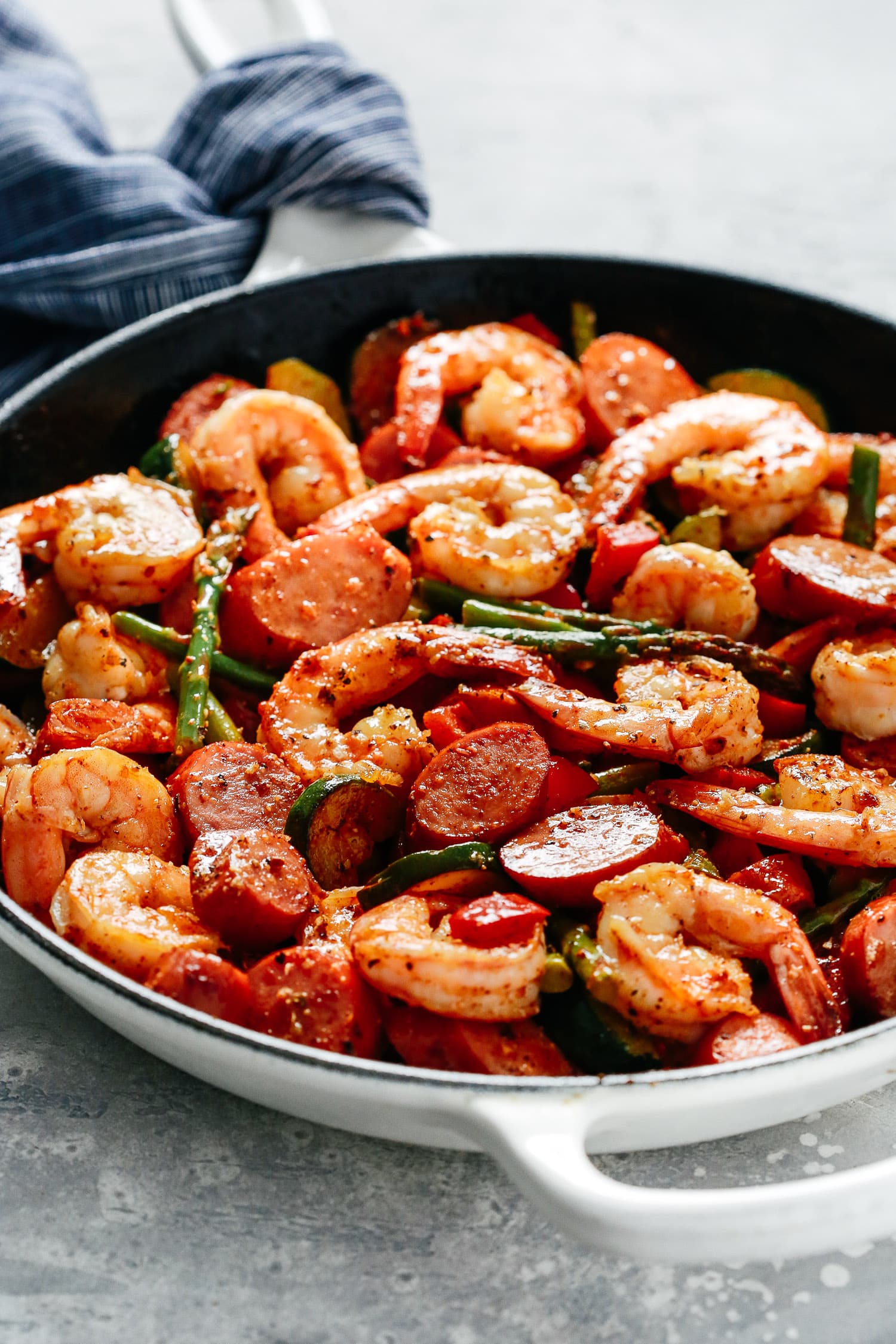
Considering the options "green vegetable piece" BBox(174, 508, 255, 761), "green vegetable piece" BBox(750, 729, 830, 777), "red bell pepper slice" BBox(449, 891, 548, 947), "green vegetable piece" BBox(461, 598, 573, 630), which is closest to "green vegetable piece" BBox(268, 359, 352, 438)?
"green vegetable piece" BBox(174, 508, 255, 761)

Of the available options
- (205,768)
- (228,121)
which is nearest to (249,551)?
(205,768)

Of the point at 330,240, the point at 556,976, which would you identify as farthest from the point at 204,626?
the point at 330,240

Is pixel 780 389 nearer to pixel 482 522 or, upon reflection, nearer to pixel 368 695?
pixel 482 522

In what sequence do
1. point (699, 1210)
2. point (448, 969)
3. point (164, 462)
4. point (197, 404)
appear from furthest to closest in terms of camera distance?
point (197, 404), point (164, 462), point (448, 969), point (699, 1210)

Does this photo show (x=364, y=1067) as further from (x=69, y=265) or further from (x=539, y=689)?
(x=69, y=265)

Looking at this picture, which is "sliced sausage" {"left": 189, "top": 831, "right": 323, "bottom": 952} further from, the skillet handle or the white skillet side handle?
the white skillet side handle
